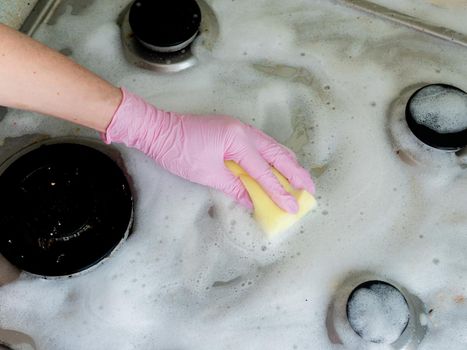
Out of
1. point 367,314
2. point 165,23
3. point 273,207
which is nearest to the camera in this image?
point 367,314

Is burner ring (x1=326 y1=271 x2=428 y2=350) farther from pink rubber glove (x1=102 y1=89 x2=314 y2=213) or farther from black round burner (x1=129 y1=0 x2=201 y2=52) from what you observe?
black round burner (x1=129 y1=0 x2=201 y2=52)

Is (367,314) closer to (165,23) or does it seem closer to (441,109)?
(441,109)

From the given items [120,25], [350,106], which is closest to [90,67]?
[120,25]

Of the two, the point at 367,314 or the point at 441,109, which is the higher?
the point at 441,109

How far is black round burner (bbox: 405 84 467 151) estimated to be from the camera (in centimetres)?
111

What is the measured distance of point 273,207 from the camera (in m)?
1.08

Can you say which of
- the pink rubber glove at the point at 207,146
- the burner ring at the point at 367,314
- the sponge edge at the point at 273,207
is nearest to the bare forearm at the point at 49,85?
the pink rubber glove at the point at 207,146

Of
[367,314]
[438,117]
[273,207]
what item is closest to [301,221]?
[273,207]

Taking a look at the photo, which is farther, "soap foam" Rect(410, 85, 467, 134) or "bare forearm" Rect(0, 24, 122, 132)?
"soap foam" Rect(410, 85, 467, 134)

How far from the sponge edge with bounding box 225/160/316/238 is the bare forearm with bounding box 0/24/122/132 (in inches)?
12.4

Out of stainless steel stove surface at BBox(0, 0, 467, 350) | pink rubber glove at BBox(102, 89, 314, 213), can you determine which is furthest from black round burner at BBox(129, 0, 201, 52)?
pink rubber glove at BBox(102, 89, 314, 213)

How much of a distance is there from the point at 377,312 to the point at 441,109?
44 cm

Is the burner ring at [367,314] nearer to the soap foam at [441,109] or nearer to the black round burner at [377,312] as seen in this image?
the black round burner at [377,312]

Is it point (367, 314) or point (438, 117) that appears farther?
point (438, 117)
